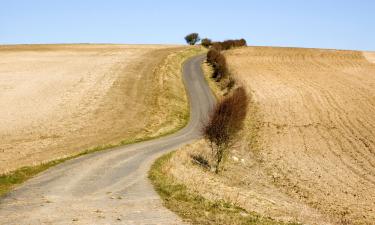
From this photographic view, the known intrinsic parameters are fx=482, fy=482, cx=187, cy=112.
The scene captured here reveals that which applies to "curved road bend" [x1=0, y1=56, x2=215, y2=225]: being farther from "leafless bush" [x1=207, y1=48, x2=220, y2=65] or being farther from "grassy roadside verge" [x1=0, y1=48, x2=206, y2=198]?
"leafless bush" [x1=207, y1=48, x2=220, y2=65]

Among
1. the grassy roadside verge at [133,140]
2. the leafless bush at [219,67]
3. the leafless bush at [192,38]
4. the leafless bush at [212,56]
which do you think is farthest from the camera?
the leafless bush at [192,38]

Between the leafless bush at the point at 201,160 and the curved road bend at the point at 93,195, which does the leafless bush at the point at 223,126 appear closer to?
the leafless bush at the point at 201,160

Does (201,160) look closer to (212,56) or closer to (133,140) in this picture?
(133,140)

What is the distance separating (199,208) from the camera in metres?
19.1

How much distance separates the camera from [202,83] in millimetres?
79250

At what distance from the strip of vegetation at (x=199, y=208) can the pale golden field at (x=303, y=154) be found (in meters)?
1.58

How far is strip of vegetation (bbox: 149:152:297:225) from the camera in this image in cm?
1745

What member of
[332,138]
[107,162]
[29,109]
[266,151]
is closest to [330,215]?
[107,162]

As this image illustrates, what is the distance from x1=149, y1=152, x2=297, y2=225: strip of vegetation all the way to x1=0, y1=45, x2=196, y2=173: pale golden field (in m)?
11.8

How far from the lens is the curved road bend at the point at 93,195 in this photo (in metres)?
17.2

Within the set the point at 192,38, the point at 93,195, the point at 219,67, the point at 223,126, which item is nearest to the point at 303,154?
the point at 223,126

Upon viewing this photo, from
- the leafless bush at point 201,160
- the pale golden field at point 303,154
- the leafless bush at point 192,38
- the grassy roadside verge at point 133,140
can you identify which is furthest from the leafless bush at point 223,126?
the leafless bush at point 192,38

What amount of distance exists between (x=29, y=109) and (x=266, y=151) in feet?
85.4

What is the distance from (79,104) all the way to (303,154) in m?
28.0
